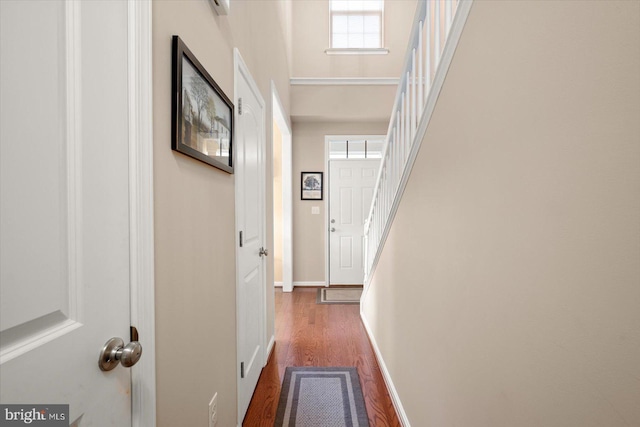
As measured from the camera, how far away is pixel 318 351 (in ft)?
8.68

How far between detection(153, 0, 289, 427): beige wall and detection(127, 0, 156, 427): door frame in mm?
57

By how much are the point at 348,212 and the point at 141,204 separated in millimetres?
4079

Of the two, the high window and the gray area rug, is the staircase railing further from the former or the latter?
the high window

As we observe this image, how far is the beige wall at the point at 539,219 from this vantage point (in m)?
0.50

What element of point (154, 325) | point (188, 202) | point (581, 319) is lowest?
point (154, 325)

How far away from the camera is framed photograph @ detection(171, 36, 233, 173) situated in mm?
992

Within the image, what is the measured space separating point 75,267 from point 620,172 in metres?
0.92

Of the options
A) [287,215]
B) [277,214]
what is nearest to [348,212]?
[287,215]

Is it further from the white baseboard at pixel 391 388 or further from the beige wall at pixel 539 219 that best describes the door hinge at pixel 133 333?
the white baseboard at pixel 391 388

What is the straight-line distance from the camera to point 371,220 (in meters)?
2.91

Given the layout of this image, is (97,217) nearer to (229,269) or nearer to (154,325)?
(154,325)

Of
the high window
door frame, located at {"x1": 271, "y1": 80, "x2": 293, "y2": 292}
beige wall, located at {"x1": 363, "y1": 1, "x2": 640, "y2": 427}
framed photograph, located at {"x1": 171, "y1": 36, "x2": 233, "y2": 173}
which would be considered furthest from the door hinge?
the high window

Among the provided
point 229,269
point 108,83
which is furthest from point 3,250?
point 229,269

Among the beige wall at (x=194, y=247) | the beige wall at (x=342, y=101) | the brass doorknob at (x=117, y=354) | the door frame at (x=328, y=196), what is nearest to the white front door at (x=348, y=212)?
the door frame at (x=328, y=196)
